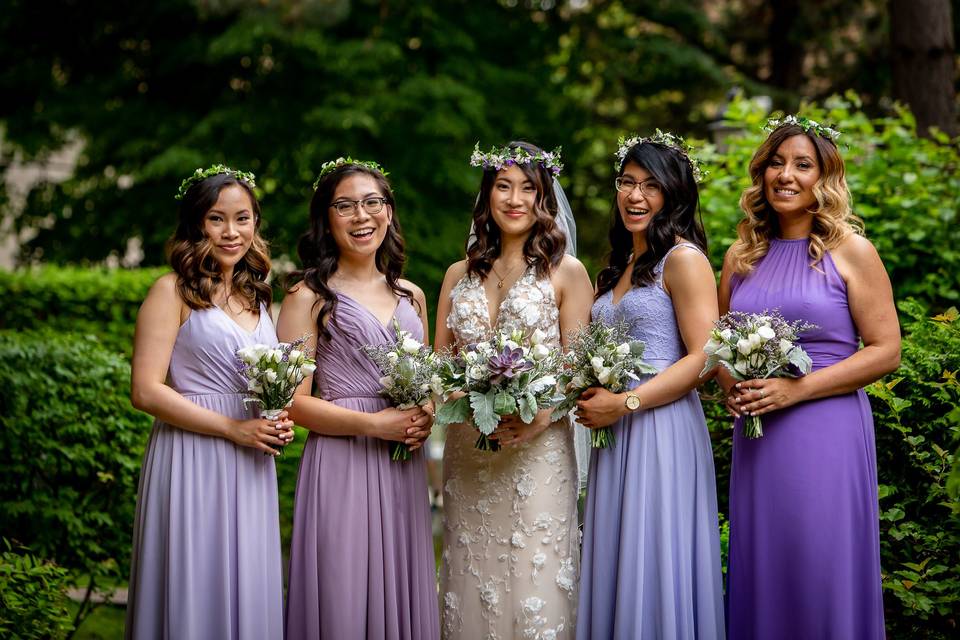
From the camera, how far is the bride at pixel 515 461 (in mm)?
5109

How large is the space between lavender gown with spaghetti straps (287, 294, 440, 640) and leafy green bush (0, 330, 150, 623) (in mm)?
2620

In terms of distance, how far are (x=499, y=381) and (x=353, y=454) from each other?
904 millimetres

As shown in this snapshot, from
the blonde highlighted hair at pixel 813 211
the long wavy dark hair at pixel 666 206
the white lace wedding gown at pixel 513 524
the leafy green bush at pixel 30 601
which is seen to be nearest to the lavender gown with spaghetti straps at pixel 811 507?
the blonde highlighted hair at pixel 813 211

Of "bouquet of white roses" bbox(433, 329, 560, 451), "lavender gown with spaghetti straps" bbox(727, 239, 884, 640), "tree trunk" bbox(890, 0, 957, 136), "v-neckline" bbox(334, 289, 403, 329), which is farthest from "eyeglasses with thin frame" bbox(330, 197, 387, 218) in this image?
"tree trunk" bbox(890, 0, 957, 136)

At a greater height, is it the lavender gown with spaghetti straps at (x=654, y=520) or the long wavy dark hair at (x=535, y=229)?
the long wavy dark hair at (x=535, y=229)

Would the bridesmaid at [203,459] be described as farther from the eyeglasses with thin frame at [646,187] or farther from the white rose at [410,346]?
the eyeglasses with thin frame at [646,187]

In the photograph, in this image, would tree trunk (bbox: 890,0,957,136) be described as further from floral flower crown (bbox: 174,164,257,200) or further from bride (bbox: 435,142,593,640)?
floral flower crown (bbox: 174,164,257,200)

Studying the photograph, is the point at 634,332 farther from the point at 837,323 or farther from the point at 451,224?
the point at 451,224

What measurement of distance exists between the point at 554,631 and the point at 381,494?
1106 millimetres

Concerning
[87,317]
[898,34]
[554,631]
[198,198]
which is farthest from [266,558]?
[898,34]

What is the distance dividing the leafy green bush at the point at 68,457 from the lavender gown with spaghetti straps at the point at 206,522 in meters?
2.38

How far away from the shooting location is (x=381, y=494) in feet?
16.6

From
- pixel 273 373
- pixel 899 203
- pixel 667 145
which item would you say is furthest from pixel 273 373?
pixel 899 203

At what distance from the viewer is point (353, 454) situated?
5062 millimetres
